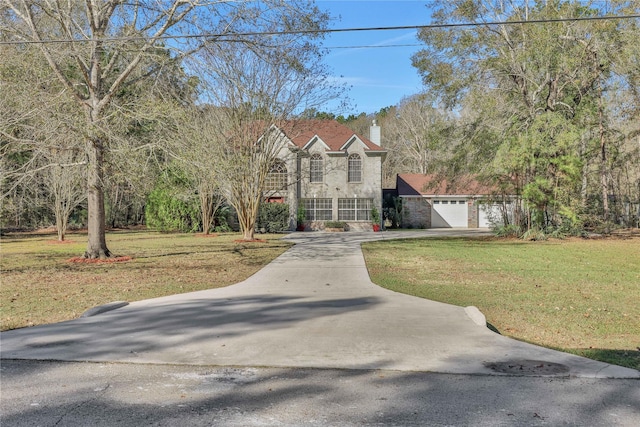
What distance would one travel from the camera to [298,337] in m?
7.24

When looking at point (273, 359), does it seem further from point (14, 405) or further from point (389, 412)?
point (14, 405)

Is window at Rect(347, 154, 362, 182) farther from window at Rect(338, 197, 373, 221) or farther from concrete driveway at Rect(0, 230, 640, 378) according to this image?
concrete driveway at Rect(0, 230, 640, 378)

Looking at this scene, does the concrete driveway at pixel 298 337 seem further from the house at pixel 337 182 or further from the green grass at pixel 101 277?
the house at pixel 337 182

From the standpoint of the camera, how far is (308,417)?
4344 millimetres

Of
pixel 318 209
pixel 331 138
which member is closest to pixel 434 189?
pixel 331 138

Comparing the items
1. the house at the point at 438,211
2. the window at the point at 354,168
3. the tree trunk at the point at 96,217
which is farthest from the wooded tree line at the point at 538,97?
the tree trunk at the point at 96,217

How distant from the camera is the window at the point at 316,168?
121ft

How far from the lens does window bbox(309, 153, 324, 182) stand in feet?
121

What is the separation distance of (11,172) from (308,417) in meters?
13.8

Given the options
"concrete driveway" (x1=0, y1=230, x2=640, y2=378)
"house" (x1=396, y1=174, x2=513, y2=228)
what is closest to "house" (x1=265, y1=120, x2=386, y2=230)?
"house" (x1=396, y1=174, x2=513, y2=228)

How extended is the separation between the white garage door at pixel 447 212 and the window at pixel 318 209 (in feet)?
29.6

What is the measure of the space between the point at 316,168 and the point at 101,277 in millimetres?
24367

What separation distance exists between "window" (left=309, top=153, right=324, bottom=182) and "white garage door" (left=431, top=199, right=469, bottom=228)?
Result: 9811 mm

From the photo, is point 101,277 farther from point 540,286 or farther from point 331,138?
point 331,138
